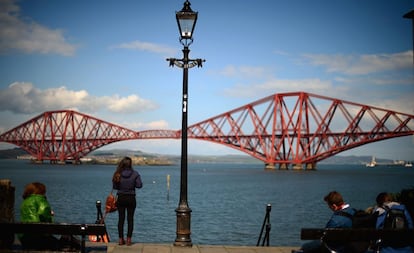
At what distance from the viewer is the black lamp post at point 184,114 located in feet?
31.2

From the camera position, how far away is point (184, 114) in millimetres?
10227

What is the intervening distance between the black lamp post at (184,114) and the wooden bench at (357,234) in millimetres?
3491

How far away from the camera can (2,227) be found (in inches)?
257

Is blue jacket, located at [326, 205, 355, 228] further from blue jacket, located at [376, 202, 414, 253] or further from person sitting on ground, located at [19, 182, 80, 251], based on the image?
person sitting on ground, located at [19, 182, 80, 251]

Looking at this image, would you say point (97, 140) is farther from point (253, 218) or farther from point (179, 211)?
point (179, 211)

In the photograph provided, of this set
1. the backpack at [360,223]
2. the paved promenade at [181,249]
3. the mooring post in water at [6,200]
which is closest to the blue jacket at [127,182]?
the paved promenade at [181,249]

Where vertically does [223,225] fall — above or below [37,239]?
below

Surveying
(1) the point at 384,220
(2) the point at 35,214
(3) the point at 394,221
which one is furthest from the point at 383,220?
(2) the point at 35,214

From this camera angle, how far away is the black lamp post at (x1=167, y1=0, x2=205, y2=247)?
31.2ft

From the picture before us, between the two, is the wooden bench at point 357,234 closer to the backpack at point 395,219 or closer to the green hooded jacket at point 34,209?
the backpack at point 395,219

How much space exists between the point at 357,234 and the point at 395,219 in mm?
729

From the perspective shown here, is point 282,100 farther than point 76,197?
Yes

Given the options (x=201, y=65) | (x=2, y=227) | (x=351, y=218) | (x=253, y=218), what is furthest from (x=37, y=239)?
(x=253, y=218)

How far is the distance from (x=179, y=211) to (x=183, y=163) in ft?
3.01
